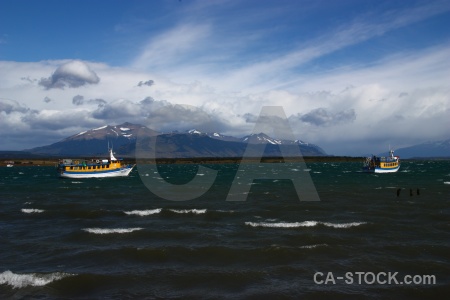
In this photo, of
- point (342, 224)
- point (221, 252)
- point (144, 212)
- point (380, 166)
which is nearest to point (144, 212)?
point (144, 212)

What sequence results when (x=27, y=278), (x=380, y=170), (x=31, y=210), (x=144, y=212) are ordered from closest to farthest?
(x=27, y=278) < (x=144, y=212) < (x=31, y=210) < (x=380, y=170)

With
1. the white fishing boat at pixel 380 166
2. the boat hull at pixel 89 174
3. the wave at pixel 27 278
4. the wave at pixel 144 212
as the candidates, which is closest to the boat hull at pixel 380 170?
the white fishing boat at pixel 380 166

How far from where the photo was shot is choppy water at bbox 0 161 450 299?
16.8 metres

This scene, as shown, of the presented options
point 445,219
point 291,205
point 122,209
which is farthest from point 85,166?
point 445,219

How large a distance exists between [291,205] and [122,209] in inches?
742

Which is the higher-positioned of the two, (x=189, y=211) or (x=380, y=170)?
(x=380, y=170)

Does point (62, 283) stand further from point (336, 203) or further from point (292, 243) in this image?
point (336, 203)

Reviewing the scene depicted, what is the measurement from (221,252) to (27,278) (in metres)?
10.3

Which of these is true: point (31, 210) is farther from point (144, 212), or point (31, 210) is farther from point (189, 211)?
point (189, 211)

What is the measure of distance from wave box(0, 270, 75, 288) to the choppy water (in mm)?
46

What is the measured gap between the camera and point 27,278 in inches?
698

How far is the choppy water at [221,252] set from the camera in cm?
1675

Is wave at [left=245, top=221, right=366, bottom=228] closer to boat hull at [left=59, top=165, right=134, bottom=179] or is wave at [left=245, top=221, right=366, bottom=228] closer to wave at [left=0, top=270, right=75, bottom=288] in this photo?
wave at [left=0, top=270, right=75, bottom=288]

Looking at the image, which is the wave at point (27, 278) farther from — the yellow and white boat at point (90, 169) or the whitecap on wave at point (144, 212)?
the yellow and white boat at point (90, 169)
